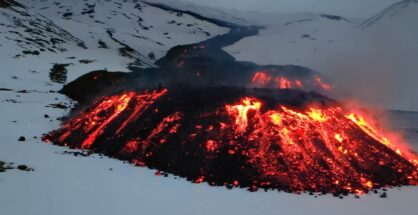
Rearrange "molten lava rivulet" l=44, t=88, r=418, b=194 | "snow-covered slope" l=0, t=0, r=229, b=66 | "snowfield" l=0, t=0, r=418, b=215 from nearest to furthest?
1. "snowfield" l=0, t=0, r=418, b=215
2. "molten lava rivulet" l=44, t=88, r=418, b=194
3. "snow-covered slope" l=0, t=0, r=229, b=66

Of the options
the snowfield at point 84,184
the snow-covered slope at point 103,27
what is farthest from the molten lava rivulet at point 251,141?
the snow-covered slope at point 103,27

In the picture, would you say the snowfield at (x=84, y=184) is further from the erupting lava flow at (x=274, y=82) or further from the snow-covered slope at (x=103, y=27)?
the snow-covered slope at (x=103, y=27)

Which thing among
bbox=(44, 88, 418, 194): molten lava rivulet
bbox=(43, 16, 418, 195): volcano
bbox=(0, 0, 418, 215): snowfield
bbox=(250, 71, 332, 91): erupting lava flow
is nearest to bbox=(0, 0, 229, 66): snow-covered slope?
bbox=(0, 0, 418, 215): snowfield

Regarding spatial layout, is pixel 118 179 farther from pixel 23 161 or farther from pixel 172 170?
pixel 23 161

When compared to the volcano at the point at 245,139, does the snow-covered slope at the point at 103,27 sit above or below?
below

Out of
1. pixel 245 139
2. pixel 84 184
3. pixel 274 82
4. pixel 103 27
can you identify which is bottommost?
pixel 103 27

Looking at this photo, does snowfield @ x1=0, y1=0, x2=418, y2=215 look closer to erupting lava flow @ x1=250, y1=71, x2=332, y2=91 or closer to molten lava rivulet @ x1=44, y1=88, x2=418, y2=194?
molten lava rivulet @ x1=44, y1=88, x2=418, y2=194

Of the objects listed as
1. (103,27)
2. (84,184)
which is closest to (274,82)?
(84,184)

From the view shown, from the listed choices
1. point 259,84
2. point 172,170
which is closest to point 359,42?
point 259,84

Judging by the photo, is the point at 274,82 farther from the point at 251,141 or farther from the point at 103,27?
the point at 103,27
